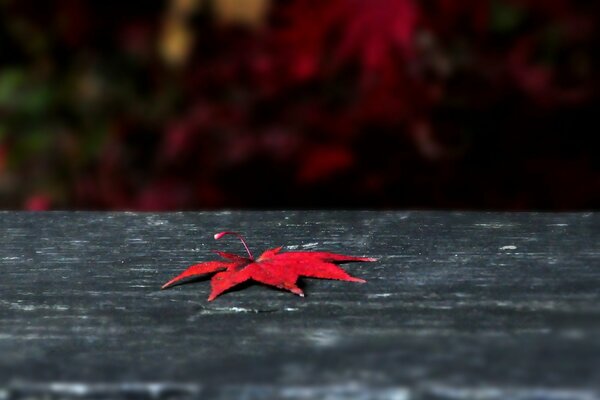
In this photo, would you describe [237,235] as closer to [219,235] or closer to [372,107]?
[219,235]

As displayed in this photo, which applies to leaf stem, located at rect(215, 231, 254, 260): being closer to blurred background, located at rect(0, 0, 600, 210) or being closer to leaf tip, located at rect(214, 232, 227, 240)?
leaf tip, located at rect(214, 232, 227, 240)

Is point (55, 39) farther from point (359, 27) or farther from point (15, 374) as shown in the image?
point (15, 374)

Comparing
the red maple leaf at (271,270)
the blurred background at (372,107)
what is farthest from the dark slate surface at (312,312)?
the blurred background at (372,107)

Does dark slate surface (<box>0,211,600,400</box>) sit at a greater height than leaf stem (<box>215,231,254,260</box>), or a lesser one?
lesser

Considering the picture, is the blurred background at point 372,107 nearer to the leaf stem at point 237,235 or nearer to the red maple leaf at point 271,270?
the leaf stem at point 237,235

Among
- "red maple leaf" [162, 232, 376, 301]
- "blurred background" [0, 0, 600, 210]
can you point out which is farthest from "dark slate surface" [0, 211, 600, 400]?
"blurred background" [0, 0, 600, 210]
